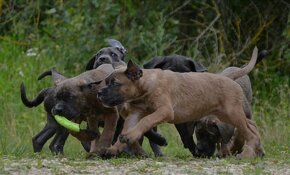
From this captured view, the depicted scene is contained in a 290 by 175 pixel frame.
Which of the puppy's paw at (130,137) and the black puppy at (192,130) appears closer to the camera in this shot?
the puppy's paw at (130,137)

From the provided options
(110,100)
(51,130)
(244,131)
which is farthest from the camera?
(51,130)

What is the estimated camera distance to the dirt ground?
33.2ft

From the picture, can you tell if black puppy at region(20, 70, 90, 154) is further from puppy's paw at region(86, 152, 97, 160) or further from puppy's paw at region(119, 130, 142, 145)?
puppy's paw at region(119, 130, 142, 145)

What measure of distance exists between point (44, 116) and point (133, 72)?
5.88 meters

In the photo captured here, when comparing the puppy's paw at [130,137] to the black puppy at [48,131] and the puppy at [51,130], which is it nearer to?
the puppy at [51,130]

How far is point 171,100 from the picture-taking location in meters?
11.5

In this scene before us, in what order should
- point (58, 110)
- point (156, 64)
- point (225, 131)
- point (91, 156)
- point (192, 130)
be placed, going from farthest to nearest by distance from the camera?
point (156, 64), point (192, 130), point (225, 131), point (91, 156), point (58, 110)

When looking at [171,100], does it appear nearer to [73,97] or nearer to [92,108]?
[92,108]

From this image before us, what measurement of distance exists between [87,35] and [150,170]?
30.9 feet

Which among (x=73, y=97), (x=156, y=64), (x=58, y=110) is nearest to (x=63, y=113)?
(x=58, y=110)

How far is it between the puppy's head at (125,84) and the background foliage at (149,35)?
6.86 meters

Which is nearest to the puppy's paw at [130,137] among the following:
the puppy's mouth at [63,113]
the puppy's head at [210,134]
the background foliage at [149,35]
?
the puppy's mouth at [63,113]

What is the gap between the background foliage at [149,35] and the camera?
19016 millimetres

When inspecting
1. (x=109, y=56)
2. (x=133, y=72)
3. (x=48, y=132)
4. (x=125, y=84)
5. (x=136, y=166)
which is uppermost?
(x=109, y=56)
